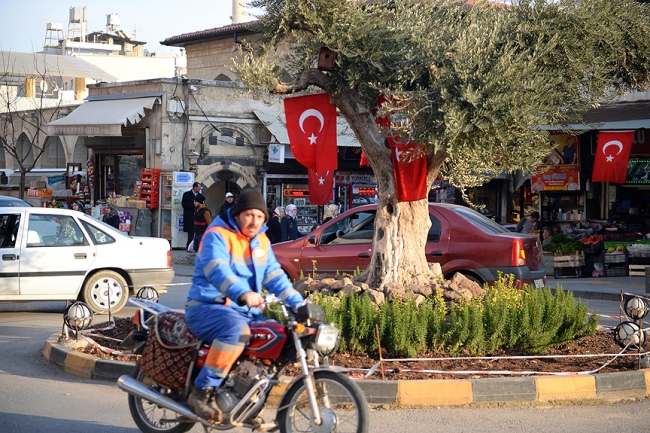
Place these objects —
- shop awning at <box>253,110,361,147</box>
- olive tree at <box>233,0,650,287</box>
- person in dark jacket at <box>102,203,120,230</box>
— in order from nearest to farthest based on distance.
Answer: olive tree at <box>233,0,650,287</box> < person in dark jacket at <box>102,203,120,230</box> < shop awning at <box>253,110,361,147</box>

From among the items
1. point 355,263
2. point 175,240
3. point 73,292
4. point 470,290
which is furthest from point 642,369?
point 175,240

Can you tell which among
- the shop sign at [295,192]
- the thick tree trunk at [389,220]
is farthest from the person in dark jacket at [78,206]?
the thick tree trunk at [389,220]

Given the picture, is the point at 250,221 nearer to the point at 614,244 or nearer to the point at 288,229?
the point at 288,229

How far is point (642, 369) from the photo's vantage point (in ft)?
24.7

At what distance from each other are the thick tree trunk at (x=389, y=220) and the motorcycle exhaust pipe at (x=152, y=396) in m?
4.15

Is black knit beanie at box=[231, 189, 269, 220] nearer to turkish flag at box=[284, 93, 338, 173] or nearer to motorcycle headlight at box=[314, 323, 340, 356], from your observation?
motorcycle headlight at box=[314, 323, 340, 356]

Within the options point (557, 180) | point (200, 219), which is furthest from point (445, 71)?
point (557, 180)

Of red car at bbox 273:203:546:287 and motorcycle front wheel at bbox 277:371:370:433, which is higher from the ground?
red car at bbox 273:203:546:287

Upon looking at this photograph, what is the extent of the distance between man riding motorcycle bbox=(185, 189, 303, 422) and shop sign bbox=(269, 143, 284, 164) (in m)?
20.3

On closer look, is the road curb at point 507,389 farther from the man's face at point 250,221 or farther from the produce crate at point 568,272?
the produce crate at point 568,272

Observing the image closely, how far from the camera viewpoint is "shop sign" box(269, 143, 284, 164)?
84.1 ft

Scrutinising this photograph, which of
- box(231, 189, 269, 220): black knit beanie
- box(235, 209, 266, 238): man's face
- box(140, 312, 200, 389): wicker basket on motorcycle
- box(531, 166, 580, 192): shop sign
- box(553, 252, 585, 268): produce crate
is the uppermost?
box(531, 166, 580, 192): shop sign

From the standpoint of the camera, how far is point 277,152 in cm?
2569

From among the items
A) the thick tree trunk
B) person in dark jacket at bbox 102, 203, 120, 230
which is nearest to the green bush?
the thick tree trunk
